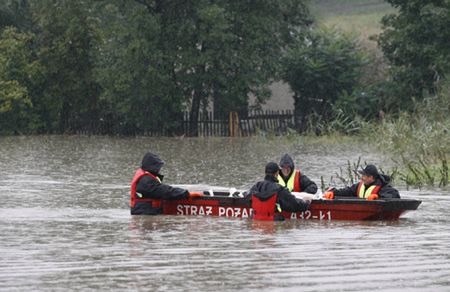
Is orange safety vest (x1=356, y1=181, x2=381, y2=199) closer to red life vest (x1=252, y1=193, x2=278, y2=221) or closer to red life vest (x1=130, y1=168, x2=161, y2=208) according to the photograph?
red life vest (x1=252, y1=193, x2=278, y2=221)

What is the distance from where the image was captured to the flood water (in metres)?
13.6

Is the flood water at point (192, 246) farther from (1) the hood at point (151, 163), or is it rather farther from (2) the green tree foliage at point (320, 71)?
(2) the green tree foliage at point (320, 71)

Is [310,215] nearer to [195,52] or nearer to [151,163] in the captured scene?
[151,163]

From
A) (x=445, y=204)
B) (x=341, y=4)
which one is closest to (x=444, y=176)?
(x=445, y=204)

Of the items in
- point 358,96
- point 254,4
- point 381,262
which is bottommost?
point 381,262

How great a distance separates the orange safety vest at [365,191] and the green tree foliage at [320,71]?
34750mm

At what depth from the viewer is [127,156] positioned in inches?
1628

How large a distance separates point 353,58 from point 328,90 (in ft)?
6.01

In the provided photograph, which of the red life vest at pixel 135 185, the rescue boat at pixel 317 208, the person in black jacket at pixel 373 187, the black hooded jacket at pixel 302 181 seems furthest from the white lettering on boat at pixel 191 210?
the person in black jacket at pixel 373 187

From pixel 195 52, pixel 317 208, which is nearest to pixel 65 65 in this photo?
pixel 195 52

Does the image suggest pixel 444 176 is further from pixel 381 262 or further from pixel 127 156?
pixel 127 156

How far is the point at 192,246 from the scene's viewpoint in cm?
1723

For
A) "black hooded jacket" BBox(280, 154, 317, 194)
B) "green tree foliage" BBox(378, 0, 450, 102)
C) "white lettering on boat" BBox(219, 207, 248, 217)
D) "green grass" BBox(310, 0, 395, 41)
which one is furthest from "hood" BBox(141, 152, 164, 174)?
"green grass" BBox(310, 0, 395, 41)

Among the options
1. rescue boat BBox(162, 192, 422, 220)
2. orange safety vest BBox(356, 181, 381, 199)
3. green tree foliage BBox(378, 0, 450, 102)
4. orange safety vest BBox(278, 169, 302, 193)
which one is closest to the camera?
rescue boat BBox(162, 192, 422, 220)
